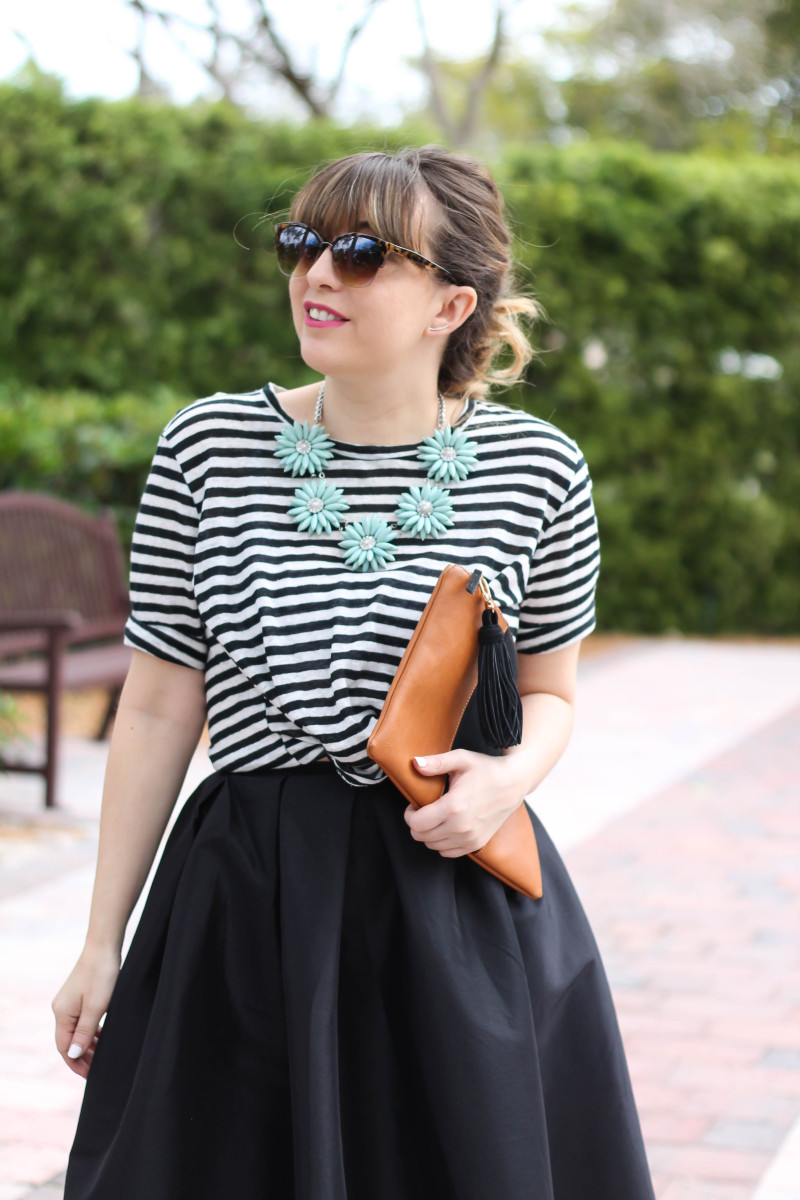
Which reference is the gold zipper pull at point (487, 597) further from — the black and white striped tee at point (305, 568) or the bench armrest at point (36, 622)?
the bench armrest at point (36, 622)

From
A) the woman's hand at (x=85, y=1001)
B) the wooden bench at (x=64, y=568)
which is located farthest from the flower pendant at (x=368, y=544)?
the wooden bench at (x=64, y=568)

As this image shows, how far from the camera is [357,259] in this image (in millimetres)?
1578

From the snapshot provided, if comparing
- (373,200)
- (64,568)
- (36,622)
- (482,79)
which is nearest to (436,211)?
(373,200)

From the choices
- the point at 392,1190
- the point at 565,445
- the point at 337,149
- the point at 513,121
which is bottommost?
the point at 392,1190

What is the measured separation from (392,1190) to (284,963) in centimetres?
28

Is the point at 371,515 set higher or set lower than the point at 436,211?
lower

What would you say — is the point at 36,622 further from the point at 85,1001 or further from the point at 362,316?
the point at 362,316

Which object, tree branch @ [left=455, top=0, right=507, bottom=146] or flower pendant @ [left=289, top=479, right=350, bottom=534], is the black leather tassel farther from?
tree branch @ [left=455, top=0, right=507, bottom=146]

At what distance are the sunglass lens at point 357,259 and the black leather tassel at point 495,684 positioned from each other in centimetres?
41

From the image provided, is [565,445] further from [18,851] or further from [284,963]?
[18,851]

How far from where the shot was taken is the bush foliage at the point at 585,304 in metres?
9.59

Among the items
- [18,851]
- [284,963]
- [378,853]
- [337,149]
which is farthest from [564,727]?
[337,149]

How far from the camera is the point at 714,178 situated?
1023 centimetres

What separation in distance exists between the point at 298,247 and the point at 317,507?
1.03 ft
